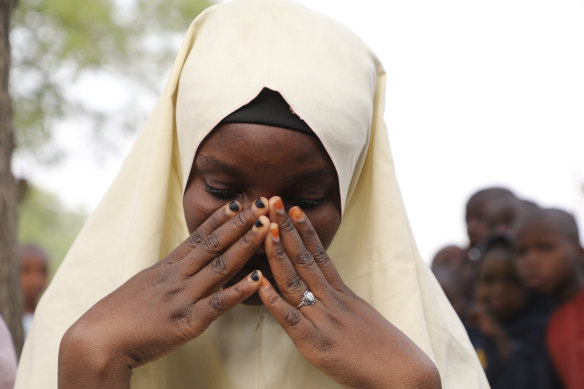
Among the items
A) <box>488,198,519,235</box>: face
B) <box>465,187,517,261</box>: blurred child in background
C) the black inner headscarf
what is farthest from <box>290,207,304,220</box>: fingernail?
<box>465,187,517,261</box>: blurred child in background

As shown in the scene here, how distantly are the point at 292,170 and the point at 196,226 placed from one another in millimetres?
333

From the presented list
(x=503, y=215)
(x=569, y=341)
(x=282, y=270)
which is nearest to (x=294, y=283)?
(x=282, y=270)

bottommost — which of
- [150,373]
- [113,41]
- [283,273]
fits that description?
[150,373]

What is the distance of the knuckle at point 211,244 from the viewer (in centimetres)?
210

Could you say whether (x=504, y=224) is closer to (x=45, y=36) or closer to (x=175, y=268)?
(x=175, y=268)

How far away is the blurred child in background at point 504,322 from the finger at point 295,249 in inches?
148

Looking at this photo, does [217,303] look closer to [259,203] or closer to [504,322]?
[259,203]

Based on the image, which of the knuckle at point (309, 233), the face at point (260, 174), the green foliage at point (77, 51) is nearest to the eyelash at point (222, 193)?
the face at point (260, 174)

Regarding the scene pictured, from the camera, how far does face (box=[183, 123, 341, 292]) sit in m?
2.10

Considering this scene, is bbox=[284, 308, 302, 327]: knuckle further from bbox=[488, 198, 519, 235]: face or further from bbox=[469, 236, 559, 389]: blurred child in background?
bbox=[488, 198, 519, 235]: face

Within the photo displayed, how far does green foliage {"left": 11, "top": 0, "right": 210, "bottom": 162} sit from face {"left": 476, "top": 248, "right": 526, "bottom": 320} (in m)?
9.55

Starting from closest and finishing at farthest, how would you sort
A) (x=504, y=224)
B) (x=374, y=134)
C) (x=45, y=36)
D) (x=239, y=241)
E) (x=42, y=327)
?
(x=239, y=241) < (x=42, y=327) < (x=374, y=134) < (x=504, y=224) < (x=45, y=36)

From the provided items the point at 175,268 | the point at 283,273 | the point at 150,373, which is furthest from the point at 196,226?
the point at 150,373

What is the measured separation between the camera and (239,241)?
2.08 meters
